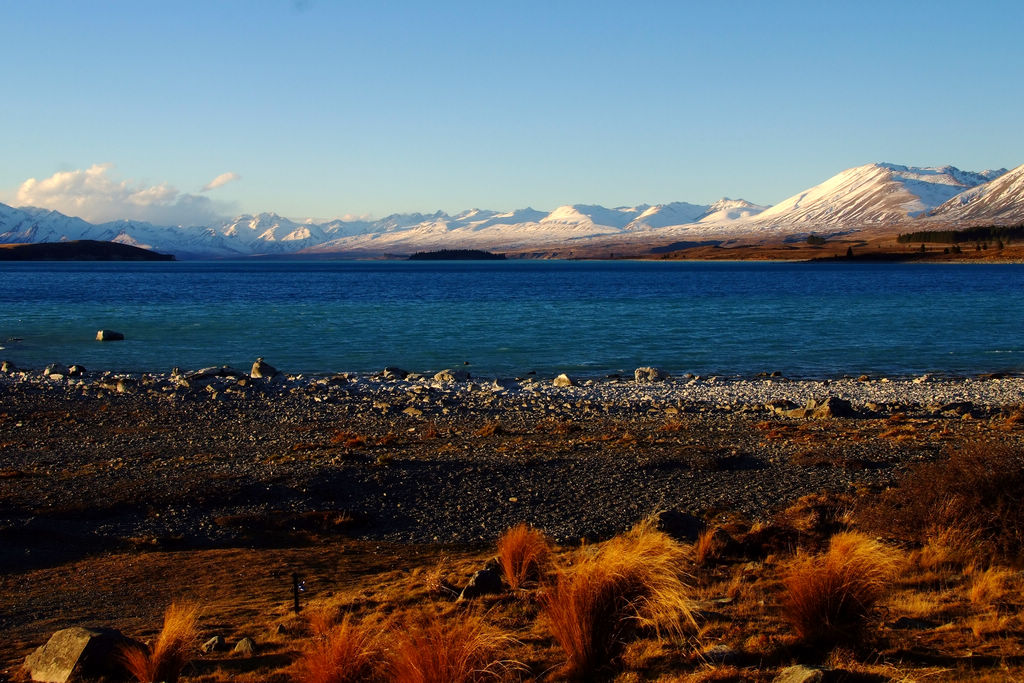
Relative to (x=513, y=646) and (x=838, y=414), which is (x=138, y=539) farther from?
(x=838, y=414)

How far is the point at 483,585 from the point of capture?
780cm

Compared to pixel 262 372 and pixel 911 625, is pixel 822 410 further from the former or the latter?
pixel 262 372

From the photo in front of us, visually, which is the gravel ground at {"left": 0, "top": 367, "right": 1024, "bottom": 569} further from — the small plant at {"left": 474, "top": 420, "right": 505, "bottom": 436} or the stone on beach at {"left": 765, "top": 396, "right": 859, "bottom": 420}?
the stone on beach at {"left": 765, "top": 396, "right": 859, "bottom": 420}

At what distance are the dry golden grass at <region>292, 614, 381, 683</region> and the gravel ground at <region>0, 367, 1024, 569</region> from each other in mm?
4506

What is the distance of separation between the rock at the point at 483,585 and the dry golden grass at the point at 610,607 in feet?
3.85

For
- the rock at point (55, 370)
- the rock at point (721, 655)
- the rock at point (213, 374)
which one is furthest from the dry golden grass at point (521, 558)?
the rock at point (55, 370)

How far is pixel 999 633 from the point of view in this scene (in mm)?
6312

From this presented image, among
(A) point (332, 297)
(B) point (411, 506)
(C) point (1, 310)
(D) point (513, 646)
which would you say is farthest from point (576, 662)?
(A) point (332, 297)

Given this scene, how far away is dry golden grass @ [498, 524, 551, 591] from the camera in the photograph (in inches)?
318

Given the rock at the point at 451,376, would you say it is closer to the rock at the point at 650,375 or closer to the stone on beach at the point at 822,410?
the rock at the point at 650,375

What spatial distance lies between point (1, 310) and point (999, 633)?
6327 centimetres

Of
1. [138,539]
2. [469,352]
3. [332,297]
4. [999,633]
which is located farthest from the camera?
[332,297]

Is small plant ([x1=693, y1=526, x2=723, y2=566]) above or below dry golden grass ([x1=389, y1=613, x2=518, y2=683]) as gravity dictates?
below

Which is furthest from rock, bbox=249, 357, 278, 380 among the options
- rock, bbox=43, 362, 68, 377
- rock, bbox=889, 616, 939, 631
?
rock, bbox=889, 616, 939, 631
